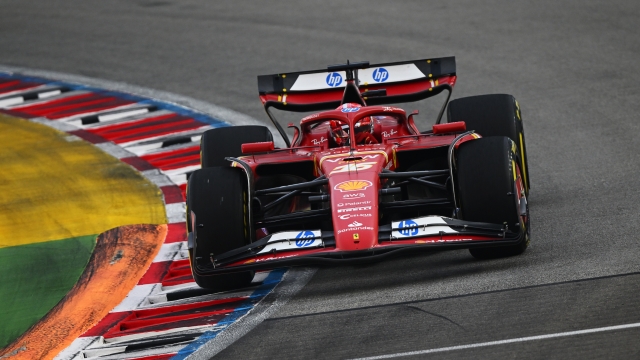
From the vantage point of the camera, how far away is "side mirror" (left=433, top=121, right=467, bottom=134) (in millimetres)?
9586

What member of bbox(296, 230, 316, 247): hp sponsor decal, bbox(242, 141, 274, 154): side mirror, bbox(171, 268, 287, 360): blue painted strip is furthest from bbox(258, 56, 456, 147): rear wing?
bbox(296, 230, 316, 247): hp sponsor decal

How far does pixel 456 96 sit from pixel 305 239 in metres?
7.31

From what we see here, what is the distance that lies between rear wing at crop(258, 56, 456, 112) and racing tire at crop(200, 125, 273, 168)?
0.57m

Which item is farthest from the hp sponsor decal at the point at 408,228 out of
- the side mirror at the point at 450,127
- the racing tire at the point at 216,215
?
the side mirror at the point at 450,127

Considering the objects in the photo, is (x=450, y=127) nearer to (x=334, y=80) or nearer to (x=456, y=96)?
(x=334, y=80)

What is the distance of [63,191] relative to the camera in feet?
42.5

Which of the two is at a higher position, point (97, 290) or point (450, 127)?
point (450, 127)

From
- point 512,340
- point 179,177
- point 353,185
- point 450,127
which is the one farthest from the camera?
point 179,177

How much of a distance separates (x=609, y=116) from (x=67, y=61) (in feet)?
31.3

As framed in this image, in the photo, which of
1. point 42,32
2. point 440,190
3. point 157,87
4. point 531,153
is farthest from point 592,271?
point 42,32

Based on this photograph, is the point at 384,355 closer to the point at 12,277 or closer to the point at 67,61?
the point at 12,277

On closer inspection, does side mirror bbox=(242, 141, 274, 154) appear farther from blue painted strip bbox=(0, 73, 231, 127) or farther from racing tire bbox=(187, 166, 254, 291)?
blue painted strip bbox=(0, 73, 231, 127)

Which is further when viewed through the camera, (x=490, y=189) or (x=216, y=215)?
(x=216, y=215)

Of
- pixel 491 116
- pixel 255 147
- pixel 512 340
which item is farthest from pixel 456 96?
pixel 512 340
